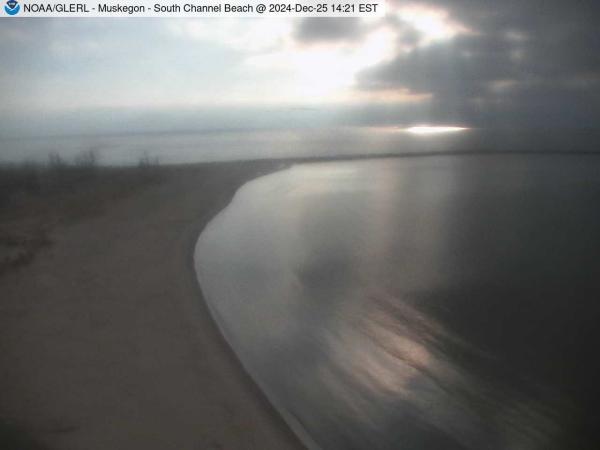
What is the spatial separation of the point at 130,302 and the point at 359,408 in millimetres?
3519

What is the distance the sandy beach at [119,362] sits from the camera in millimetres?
3998

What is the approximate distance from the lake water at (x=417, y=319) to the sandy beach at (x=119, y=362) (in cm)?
46

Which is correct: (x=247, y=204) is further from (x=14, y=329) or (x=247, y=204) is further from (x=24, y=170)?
(x=14, y=329)

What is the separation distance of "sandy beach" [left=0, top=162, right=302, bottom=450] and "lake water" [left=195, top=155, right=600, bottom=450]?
1.51 feet

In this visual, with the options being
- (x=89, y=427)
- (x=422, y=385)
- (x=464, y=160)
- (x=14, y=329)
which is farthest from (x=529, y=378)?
(x=464, y=160)

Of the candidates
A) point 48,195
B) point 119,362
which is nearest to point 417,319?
point 119,362

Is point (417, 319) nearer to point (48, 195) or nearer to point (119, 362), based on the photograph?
point (119, 362)

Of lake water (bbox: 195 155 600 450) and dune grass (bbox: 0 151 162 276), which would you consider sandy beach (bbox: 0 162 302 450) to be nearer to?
lake water (bbox: 195 155 600 450)

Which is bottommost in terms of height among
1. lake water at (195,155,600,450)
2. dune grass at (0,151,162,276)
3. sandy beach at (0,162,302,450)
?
lake water at (195,155,600,450)

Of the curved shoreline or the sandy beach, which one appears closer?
the sandy beach

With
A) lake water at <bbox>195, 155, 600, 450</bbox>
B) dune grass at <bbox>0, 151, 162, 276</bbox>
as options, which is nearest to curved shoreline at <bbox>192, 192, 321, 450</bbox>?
lake water at <bbox>195, 155, 600, 450</bbox>

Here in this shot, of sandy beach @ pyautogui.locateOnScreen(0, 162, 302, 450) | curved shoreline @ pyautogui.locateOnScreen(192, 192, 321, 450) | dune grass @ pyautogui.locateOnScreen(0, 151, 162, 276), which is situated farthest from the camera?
dune grass @ pyautogui.locateOnScreen(0, 151, 162, 276)

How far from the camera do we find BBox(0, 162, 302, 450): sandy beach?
3998 mm

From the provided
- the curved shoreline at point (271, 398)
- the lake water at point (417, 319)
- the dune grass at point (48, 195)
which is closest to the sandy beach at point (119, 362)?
the curved shoreline at point (271, 398)
